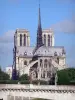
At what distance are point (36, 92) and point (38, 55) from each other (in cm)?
9722

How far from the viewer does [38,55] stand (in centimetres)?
14975

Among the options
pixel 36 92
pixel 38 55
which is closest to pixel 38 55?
pixel 38 55

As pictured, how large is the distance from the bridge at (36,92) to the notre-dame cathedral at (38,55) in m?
85.3

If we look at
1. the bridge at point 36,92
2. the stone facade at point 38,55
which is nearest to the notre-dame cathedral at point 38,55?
the stone facade at point 38,55

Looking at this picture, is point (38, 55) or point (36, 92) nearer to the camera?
point (36, 92)

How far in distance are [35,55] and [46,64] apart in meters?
5.66

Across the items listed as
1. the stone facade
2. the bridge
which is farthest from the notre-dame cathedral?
the bridge

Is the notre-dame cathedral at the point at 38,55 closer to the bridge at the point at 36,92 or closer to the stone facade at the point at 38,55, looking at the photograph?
the stone facade at the point at 38,55

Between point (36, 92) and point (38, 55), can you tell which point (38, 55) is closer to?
point (38, 55)

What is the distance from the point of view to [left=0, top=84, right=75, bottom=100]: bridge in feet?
167

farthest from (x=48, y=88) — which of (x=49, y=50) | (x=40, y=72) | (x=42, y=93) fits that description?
(x=49, y=50)

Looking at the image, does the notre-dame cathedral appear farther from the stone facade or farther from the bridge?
the bridge

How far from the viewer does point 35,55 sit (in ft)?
496

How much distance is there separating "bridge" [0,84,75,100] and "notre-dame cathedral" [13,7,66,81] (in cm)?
8535
